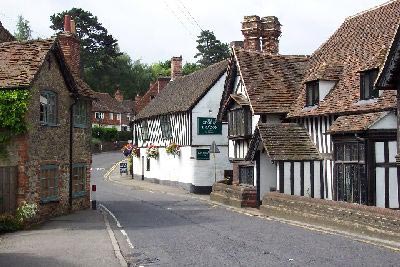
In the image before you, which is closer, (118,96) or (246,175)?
(246,175)

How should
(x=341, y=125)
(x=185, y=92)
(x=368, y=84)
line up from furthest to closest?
1. (x=185, y=92)
2. (x=368, y=84)
3. (x=341, y=125)

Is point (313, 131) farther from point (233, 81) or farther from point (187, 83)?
point (187, 83)

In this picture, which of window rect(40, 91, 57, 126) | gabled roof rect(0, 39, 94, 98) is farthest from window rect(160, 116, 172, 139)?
window rect(40, 91, 57, 126)

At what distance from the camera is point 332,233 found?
59.0ft

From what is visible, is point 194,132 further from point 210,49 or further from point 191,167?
point 210,49

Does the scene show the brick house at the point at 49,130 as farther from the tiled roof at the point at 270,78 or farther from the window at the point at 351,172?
the window at the point at 351,172

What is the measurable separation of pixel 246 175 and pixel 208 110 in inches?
419

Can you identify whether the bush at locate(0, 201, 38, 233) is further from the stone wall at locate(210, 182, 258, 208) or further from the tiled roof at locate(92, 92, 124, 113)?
the tiled roof at locate(92, 92, 124, 113)

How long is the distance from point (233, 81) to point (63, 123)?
35.0ft

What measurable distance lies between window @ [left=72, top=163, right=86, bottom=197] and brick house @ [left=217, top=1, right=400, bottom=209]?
25.6 ft

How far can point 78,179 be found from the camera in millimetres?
26016

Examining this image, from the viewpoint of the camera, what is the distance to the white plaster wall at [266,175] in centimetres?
2739

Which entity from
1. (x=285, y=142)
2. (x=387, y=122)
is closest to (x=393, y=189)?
(x=387, y=122)

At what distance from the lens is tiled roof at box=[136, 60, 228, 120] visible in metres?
39.7
